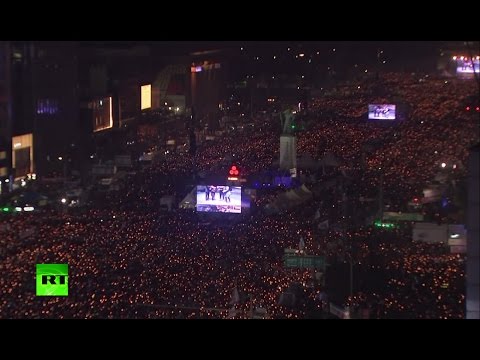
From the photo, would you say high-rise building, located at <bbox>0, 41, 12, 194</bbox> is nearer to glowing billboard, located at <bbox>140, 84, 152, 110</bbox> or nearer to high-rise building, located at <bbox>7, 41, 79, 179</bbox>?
high-rise building, located at <bbox>7, 41, 79, 179</bbox>

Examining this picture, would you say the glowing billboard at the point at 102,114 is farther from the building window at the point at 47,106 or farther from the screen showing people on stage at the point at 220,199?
the screen showing people on stage at the point at 220,199

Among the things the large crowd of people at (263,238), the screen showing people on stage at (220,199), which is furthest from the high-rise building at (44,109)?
the screen showing people on stage at (220,199)

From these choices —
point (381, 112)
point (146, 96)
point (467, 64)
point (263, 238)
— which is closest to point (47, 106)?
point (146, 96)

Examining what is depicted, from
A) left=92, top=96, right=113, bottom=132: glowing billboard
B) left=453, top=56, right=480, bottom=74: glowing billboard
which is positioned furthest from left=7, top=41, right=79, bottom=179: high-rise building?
left=453, top=56, right=480, bottom=74: glowing billboard

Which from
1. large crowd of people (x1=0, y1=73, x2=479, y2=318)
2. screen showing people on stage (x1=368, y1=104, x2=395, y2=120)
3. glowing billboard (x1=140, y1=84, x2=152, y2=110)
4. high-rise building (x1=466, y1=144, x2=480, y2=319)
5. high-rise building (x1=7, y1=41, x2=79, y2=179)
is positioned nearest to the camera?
high-rise building (x1=466, y1=144, x2=480, y2=319)

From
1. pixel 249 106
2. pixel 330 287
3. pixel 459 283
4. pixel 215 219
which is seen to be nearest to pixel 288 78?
pixel 249 106

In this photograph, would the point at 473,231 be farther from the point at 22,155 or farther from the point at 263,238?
the point at 22,155
